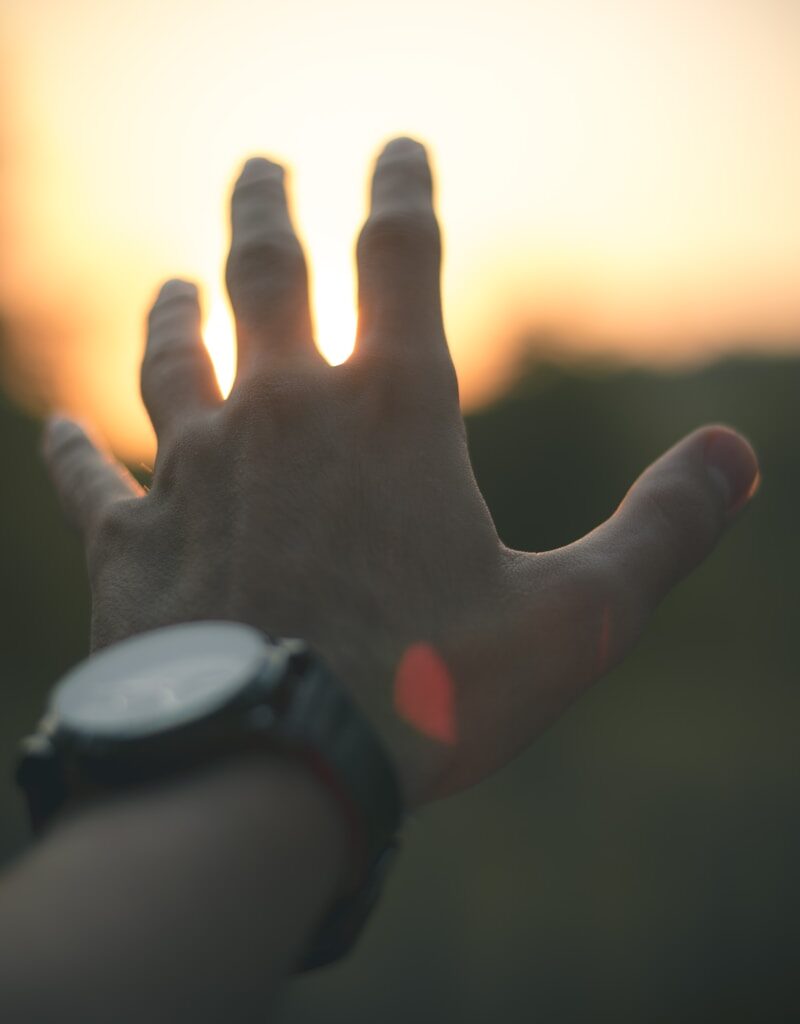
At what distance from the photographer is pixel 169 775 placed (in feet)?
4.46

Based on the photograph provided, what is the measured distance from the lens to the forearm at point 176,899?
1.06 meters

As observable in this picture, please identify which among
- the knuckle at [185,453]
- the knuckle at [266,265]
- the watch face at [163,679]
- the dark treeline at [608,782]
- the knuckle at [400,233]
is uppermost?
the knuckle at [400,233]

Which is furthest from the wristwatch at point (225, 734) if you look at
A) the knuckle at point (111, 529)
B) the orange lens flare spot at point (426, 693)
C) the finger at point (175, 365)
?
the finger at point (175, 365)

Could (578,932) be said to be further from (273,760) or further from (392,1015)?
(273,760)

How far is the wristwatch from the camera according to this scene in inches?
53.7

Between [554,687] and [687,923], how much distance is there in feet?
21.5

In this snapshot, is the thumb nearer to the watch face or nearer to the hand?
the hand

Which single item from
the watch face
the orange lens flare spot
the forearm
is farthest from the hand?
the forearm

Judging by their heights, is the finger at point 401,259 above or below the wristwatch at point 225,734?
above

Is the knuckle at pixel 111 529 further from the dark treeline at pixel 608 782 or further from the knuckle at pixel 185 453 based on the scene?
the dark treeline at pixel 608 782

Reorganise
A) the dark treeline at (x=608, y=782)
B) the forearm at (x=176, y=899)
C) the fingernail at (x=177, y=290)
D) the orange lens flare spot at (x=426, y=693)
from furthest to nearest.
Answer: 1. the dark treeline at (x=608, y=782)
2. the fingernail at (x=177, y=290)
3. the orange lens flare spot at (x=426, y=693)
4. the forearm at (x=176, y=899)

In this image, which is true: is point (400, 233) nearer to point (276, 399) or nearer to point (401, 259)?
point (401, 259)

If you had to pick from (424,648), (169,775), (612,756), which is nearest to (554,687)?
(424,648)

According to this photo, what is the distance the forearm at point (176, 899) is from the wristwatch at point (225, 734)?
0.11 feet
